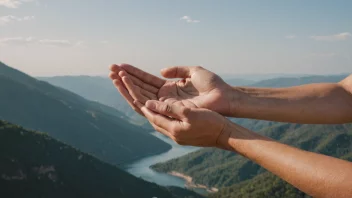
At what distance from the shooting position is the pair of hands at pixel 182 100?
3.26 m

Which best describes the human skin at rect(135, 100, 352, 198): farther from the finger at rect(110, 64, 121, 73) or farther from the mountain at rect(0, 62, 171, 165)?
the mountain at rect(0, 62, 171, 165)

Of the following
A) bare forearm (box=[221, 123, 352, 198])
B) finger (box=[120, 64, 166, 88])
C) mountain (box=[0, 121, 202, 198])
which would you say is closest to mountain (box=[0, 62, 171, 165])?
mountain (box=[0, 121, 202, 198])

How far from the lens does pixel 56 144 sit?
297 feet

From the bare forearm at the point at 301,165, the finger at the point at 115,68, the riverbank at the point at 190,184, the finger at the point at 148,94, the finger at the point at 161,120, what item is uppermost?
the finger at the point at 115,68

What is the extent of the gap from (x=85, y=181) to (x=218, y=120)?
88.8 m

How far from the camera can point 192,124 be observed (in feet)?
10.6

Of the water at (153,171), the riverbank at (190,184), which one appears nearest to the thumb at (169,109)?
the water at (153,171)

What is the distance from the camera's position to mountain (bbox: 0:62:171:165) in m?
150

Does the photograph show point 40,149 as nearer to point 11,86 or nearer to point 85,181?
point 85,181

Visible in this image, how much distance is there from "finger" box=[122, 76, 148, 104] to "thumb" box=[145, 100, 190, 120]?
0.47 metres

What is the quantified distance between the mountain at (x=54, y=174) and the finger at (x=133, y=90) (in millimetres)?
74500

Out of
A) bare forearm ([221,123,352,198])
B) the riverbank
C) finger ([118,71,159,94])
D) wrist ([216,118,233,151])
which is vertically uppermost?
finger ([118,71,159,94])

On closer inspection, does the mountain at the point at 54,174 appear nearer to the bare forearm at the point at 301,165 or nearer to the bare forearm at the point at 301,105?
the bare forearm at the point at 301,105

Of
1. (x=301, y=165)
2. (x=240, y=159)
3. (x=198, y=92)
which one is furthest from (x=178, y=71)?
(x=240, y=159)
